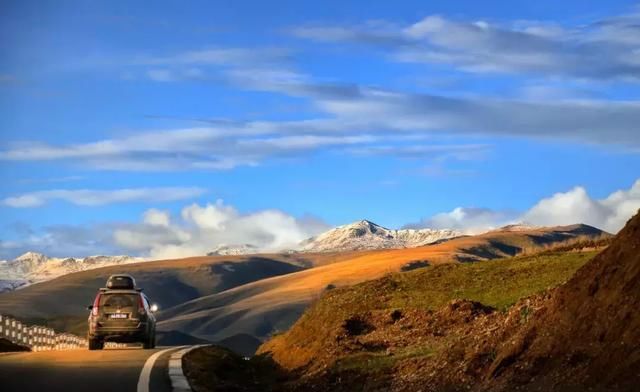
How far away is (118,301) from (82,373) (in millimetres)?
11075

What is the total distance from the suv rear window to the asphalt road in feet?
16.1

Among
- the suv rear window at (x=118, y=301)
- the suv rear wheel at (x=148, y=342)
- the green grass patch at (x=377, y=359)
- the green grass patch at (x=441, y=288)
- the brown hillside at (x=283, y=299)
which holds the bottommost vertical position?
the green grass patch at (x=377, y=359)

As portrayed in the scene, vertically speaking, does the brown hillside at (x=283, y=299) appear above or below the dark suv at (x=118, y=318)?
above

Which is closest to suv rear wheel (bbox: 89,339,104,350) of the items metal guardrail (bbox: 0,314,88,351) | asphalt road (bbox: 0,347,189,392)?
asphalt road (bbox: 0,347,189,392)

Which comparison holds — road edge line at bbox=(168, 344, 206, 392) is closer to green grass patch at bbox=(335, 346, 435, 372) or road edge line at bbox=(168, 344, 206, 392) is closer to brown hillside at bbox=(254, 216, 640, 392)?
brown hillside at bbox=(254, 216, 640, 392)

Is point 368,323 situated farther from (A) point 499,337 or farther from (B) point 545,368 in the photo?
(B) point 545,368

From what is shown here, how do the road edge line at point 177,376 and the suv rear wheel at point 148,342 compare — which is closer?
the road edge line at point 177,376

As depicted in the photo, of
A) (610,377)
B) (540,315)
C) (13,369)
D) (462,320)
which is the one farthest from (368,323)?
(610,377)

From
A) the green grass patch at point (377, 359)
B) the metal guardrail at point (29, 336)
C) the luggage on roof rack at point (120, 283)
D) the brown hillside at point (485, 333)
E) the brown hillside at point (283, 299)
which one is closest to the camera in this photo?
the brown hillside at point (485, 333)

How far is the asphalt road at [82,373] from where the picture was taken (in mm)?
16234

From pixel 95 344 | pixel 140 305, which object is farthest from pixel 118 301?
pixel 95 344

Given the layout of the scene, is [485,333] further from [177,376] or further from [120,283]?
[120,283]

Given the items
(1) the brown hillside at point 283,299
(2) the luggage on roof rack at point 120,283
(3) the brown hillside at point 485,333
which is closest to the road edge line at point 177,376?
(3) the brown hillside at point 485,333

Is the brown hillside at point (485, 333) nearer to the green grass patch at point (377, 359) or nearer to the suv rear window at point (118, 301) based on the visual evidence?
the green grass patch at point (377, 359)
